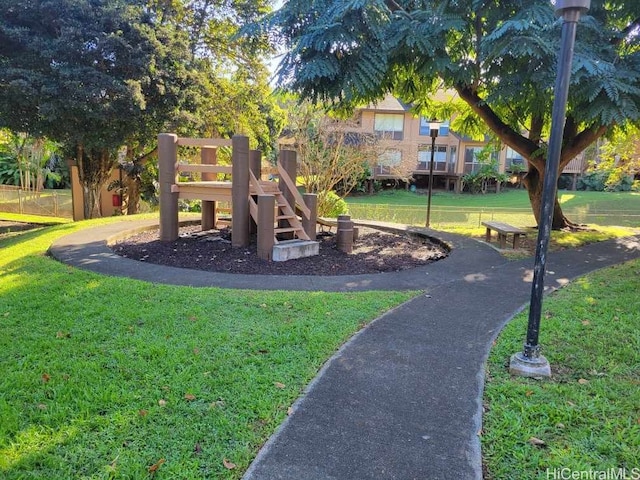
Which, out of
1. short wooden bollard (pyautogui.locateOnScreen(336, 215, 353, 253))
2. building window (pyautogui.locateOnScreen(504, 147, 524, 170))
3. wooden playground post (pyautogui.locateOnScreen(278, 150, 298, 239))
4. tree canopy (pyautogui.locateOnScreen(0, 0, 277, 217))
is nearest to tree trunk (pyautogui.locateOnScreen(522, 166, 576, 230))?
short wooden bollard (pyautogui.locateOnScreen(336, 215, 353, 253))

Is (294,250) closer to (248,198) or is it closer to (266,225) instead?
(266,225)

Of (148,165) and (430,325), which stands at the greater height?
(148,165)

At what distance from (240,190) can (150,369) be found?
469 cm

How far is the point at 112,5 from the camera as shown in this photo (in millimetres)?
11102

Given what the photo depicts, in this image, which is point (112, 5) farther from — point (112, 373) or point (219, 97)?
point (112, 373)

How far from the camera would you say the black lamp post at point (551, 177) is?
123 inches

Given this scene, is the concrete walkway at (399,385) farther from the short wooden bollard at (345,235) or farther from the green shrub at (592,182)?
the green shrub at (592,182)

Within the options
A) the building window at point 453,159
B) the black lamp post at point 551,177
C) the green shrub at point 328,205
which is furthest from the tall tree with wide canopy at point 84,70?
the building window at point 453,159

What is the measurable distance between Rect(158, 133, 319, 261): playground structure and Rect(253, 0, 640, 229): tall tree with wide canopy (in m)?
1.58

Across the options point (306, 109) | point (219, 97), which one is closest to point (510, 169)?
point (306, 109)

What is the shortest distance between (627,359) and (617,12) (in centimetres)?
765

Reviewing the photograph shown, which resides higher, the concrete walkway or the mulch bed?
the mulch bed

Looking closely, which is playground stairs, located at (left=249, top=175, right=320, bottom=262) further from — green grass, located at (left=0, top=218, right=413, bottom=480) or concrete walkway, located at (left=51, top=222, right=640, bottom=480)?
green grass, located at (left=0, top=218, right=413, bottom=480)

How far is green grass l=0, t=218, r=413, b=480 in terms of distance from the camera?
2404mm
